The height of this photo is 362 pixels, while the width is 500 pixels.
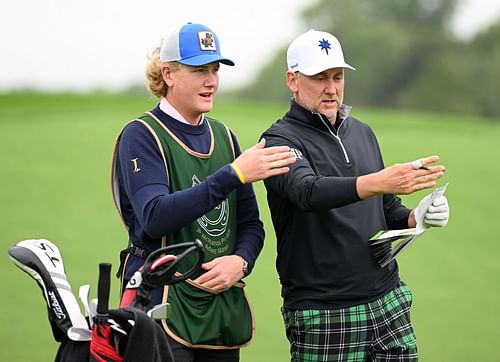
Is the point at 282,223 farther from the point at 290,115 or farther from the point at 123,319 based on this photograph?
the point at 123,319

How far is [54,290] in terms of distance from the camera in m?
2.92

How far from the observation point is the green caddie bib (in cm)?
309

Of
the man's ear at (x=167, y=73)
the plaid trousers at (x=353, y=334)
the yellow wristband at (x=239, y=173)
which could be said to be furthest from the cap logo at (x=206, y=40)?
the plaid trousers at (x=353, y=334)

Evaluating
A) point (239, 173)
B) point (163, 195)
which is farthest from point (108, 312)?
point (239, 173)

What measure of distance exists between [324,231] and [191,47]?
0.73 metres

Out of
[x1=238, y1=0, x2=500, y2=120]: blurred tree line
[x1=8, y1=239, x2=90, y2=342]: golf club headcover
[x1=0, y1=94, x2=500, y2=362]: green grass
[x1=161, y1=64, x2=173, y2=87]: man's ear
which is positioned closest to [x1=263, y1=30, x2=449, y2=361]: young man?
[x1=161, y1=64, x2=173, y2=87]: man's ear

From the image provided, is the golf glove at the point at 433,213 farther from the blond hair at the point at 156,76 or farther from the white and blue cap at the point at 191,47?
the blond hair at the point at 156,76

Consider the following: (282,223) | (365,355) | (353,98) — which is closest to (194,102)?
(282,223)

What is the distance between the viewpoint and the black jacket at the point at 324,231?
129 inches

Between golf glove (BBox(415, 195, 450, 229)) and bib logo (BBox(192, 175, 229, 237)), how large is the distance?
62 cm

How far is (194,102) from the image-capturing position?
3.16 meters

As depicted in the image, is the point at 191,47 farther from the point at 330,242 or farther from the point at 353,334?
the point at 353,334

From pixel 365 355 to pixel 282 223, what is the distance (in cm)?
52

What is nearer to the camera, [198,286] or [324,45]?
[198,286]
